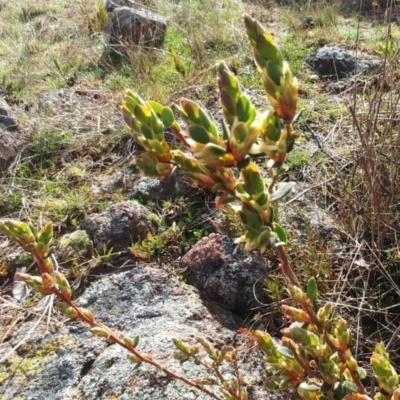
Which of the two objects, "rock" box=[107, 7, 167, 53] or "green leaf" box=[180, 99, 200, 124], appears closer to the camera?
"green leaf" box=[180, 99, 200, 124]

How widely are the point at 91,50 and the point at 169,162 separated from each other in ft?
14.2

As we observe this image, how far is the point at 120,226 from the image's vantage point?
2312 millimetres

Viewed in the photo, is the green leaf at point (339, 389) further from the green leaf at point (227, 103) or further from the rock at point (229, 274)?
the rock at point (229, 274)

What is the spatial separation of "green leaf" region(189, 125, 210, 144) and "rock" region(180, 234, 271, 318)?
1.27 meters

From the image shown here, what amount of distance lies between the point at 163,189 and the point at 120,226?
0.39 meters

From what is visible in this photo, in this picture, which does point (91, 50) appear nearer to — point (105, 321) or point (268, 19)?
point (268, 19)

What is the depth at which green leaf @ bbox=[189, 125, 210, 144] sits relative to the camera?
2.18 feet

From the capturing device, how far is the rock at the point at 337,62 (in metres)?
3.43

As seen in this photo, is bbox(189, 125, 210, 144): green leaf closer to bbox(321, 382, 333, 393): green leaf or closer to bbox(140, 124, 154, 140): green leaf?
bbox(140, 124, 154, 140): green leaf

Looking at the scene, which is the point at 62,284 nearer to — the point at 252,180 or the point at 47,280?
the point at 47,280

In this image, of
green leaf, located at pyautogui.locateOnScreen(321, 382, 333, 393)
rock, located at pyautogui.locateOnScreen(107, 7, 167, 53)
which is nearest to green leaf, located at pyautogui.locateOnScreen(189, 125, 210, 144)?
green leaf, located at pyautogui.locateOnScreen(321, 382, 333, 393)

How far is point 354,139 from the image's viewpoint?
8.18 feet

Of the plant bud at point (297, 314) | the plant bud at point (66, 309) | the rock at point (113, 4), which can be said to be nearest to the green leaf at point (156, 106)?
the plant bud at point (297, 314)

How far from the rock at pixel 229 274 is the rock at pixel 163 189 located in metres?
0.58
